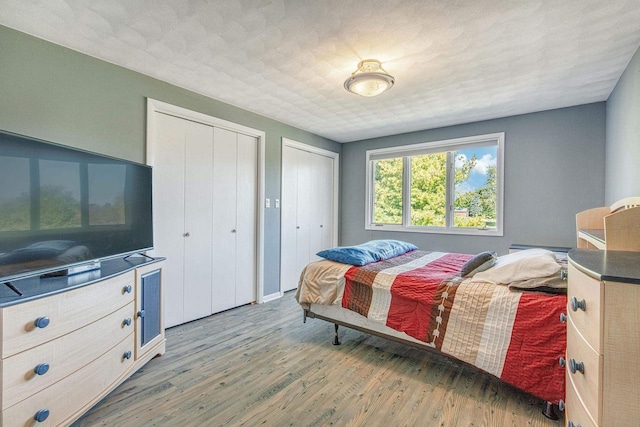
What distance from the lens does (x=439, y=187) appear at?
4.32 metres

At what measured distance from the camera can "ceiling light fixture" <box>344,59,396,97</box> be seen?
230cm

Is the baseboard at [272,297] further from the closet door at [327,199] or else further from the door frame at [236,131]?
the closet door at [327,199]

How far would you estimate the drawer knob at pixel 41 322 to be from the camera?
1338mm

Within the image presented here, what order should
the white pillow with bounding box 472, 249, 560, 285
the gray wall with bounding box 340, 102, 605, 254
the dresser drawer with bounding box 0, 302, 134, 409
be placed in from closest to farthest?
the dresser drawer with bounding box 0, 302, 134, 409 → the white pillow with bounding box 472, 249, 560, 285 → the gray wall with bounding box 340, 102, 605, 254

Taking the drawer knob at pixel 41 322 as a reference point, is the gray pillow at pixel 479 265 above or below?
above

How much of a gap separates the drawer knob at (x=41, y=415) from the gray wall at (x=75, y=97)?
177cm

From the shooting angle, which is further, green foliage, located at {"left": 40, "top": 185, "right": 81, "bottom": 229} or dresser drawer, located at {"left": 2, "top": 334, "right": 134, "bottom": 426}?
green foliage, located at {"left": 40, "top": 185, "right": 81, "bottom": 229}

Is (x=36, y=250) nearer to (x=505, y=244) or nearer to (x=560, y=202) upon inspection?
(x=505, y=244)

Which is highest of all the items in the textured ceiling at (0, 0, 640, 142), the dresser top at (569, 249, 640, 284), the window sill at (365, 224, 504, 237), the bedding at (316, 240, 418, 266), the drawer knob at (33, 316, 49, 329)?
the textured ceiling at (0, 0, 640, 142)

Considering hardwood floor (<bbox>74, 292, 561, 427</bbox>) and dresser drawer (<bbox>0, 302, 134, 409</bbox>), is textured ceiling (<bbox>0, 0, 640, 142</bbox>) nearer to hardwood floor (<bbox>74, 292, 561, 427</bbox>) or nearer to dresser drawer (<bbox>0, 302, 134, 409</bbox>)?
dresser drawer (<bbox>0, 302, 134, 409</bbox>)

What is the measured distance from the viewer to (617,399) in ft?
2.79

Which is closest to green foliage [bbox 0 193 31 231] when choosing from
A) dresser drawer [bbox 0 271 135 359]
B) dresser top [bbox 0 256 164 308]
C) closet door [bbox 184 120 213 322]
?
dresser top [bbox 0 256 164 308]

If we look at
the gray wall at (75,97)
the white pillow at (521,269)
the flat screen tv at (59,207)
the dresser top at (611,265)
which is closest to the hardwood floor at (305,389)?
the white pillow at (521,269)

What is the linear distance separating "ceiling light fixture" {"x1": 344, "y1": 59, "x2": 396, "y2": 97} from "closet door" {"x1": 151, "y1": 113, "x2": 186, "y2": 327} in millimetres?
1813
